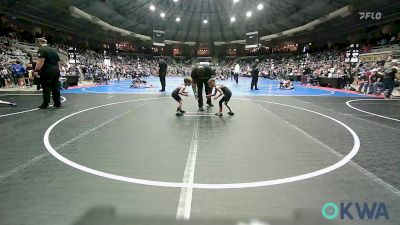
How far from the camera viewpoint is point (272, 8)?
133ft

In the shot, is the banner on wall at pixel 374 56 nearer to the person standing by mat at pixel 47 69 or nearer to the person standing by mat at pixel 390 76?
the person standing by mat at pixel 390 76

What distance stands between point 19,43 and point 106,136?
1149 inches

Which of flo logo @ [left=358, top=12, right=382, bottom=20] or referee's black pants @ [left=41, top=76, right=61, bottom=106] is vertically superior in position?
flo logo @ [left=358, top=12, right=382, bottom=20]

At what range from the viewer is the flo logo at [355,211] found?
8.42ft

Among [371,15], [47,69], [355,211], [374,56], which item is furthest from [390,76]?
[371,15]

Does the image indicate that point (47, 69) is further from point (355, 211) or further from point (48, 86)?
point (355, 211)

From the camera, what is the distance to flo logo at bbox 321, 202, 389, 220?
257 centimetres

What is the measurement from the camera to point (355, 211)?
267 cm

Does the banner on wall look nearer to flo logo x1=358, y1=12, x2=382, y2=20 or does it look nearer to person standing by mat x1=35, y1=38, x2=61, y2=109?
flo logo x1=358, y1=12, x2=382, y2=20

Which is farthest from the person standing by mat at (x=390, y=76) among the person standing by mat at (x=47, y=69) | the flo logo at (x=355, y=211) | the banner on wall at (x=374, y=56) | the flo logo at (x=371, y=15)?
the flo logo at (x=371, y=15)

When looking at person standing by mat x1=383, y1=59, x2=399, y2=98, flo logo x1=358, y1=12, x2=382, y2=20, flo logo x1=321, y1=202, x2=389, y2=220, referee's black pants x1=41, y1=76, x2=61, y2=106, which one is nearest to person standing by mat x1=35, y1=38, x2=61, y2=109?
referee's black pants x1=41, y1=76, x2=61, y2=106

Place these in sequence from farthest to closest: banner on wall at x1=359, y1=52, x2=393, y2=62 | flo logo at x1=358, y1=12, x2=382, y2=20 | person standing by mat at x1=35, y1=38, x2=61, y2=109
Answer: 1. flo logo at x1=358, y1=12, x2=382, y2=20
2. banner on wall at x1=359, y1=52, x2=393, y2=62
3. person standing by mat at x1=35, y1=38, x2=61, y2=109

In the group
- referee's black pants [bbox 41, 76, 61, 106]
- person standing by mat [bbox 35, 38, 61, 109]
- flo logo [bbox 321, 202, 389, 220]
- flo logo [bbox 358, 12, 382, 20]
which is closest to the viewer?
flo logo [bbox 321, 202, 389, 220]

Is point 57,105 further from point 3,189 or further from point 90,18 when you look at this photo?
point 90,18
